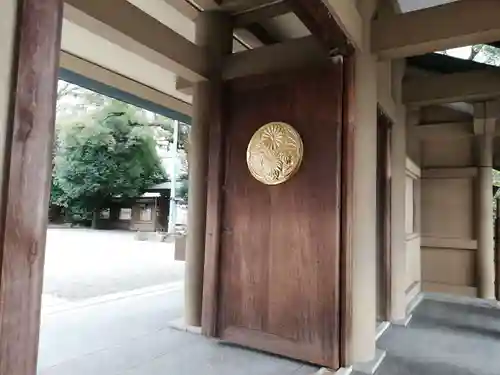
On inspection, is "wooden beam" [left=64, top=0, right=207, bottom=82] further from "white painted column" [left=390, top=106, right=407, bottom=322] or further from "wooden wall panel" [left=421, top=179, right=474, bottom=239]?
"wooden wall panel" [left=421, top=179, right=474, bottom=239]

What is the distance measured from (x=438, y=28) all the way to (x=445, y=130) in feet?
10.7

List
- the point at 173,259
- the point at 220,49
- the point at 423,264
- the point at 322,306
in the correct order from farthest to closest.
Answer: the point at 173,259, the point at 423,264, the point at 220,49, the point at 322,306

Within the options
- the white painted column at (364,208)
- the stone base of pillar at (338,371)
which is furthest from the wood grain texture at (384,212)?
the stone base of pillar at (338,371)

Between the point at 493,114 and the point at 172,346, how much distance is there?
4.53 metres

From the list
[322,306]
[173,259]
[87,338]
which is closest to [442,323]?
[322,306]

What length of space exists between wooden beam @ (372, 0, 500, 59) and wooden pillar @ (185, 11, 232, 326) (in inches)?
49.5

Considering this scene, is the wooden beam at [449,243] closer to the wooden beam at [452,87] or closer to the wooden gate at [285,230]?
the wooden beam at [452,87]

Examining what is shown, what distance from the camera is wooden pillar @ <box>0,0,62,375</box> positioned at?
65 centimetres

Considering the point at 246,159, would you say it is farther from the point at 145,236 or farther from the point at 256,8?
the point at 145,236

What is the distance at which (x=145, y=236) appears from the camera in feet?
48.0

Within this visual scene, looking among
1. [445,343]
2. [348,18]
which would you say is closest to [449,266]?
[445,343]

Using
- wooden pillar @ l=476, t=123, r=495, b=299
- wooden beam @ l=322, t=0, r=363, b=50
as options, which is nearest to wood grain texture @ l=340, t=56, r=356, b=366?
wooden beam @ l=322, t=0, r=363, b=50

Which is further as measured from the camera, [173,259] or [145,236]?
[145,236]

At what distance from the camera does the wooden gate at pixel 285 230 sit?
8.46 ft
